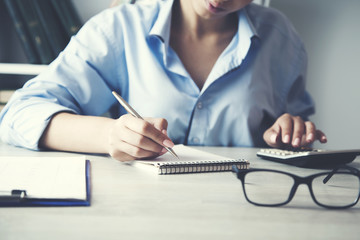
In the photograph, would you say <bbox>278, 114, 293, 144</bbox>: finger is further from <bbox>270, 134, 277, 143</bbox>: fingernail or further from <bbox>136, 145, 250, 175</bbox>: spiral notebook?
<bbox>136, 145, 250, 175</bbox>: spiral notebook

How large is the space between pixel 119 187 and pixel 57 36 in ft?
3.39

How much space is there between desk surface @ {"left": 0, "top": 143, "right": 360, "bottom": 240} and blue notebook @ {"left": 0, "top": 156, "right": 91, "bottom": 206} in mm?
14

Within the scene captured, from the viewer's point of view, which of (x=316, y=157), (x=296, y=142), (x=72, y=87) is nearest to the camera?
(x=316, y=157)

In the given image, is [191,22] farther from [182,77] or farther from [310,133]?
[310,133]

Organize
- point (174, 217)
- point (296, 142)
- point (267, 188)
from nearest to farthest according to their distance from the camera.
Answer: point (174, 217) < point (267, 188) < point (296, 142)

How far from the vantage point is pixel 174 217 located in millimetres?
429

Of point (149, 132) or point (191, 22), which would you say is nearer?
point (149, 132)

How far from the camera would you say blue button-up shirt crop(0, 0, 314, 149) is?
3.36ft

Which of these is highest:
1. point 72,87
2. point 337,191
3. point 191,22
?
point 191,22

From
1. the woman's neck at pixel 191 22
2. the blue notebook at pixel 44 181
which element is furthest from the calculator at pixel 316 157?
the woman's neck at pixel 191 22

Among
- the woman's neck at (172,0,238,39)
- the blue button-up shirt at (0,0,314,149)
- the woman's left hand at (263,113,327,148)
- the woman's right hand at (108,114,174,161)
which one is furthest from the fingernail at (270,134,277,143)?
the woman's neck at (172,0,238,39)

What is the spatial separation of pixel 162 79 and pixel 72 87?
24 centimetres

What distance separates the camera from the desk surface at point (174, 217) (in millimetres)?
377

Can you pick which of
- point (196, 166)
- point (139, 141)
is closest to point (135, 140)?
point (139, 141)
